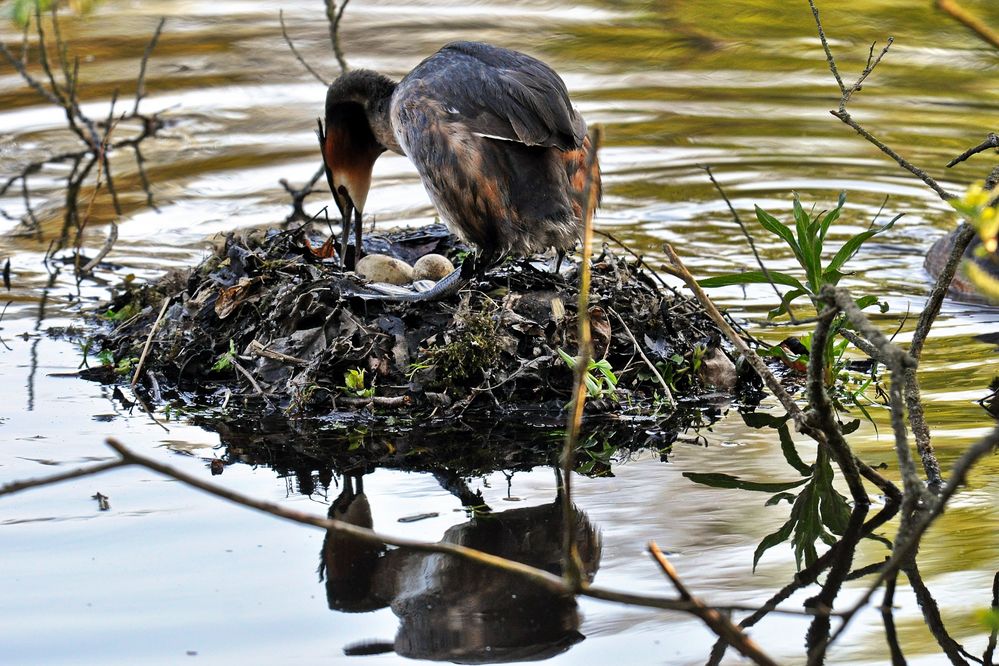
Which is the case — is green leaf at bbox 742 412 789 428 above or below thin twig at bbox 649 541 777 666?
below

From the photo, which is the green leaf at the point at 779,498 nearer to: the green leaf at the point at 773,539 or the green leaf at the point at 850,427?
the green leaf at the point at 773,539

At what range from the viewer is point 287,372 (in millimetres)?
4945

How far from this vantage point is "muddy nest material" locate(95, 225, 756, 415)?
4789mm

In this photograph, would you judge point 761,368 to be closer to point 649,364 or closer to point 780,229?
point 780,229

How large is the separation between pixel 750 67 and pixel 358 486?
7.14 m

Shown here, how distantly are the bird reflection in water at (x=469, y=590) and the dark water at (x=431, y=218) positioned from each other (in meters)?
0.03

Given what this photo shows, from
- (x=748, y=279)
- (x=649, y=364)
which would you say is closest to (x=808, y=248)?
(x=748, y=279)

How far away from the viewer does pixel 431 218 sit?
24.7ft

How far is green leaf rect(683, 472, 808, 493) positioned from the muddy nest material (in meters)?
0.52

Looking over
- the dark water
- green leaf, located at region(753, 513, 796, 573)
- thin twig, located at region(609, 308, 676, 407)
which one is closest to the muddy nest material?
thin twig, located at region(609, 308, 676, 407)

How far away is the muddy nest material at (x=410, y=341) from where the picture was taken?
4.79m

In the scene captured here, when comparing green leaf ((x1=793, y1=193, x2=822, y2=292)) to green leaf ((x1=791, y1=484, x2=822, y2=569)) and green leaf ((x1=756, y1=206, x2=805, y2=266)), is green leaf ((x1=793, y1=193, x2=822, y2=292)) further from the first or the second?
green leaf ((x1=791, y1=484, x2=822, y2=569))

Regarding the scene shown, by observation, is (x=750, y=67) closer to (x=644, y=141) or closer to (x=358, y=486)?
(x=644, y=141)

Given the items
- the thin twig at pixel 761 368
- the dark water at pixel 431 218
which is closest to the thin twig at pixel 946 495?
the dark water at pixel 431 218
